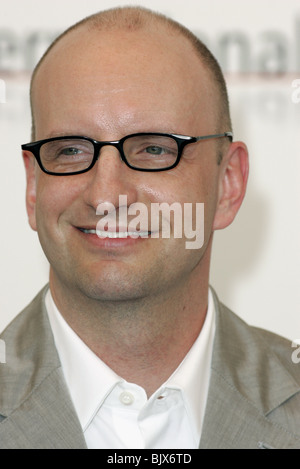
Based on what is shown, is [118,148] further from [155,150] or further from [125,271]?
[125,271]

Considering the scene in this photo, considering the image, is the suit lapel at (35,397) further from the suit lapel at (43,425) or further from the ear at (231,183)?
the ear at (231,183)

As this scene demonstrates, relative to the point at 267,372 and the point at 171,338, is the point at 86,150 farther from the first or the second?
the point at 267,372

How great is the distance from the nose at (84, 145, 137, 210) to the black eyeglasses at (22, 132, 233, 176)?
0.04 ft

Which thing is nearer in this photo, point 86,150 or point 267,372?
point 86,150

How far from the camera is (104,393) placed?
2.11 m

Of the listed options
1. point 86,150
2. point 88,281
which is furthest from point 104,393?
point 86,150

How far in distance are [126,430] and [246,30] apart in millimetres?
1287

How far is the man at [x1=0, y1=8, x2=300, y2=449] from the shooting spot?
2.06 metres

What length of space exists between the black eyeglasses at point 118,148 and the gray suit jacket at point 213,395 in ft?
1.23

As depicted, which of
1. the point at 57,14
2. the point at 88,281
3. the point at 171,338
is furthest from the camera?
the point at 57,14
